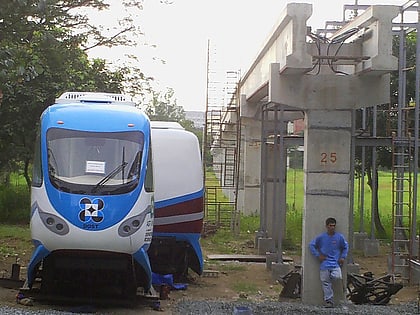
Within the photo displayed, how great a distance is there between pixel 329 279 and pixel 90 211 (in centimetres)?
480

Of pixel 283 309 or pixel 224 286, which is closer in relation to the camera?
pixel 283 309

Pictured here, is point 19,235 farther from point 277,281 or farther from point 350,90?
point 350,90

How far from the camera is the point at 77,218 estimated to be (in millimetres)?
11516

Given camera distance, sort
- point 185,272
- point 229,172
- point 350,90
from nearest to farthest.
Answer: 1. point 350,90
2. point 185,272
3. point 229,172

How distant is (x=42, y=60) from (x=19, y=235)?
40.0 ft

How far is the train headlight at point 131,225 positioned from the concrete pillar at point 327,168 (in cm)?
364

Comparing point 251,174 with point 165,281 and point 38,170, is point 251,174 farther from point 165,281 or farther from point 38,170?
point 38,170

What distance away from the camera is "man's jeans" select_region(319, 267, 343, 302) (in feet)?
44.7

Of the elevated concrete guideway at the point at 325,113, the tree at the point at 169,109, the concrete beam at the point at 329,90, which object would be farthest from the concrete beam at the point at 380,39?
the tree at the point at 169,109

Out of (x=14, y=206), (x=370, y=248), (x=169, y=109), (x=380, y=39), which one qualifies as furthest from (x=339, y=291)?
(x=169, y=109)

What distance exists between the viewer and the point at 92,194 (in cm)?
1166

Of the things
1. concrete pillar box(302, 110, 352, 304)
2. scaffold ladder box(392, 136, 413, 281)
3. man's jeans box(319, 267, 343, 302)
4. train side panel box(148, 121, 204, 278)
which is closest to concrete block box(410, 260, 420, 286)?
scaffold ladder box(392, 136, 413, 281)

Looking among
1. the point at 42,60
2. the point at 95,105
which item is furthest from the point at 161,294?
the point at 42,60

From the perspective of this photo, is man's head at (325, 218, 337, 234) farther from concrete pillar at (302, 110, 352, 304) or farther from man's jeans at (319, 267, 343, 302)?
man's jeans at (319, 267, 343, 302)
